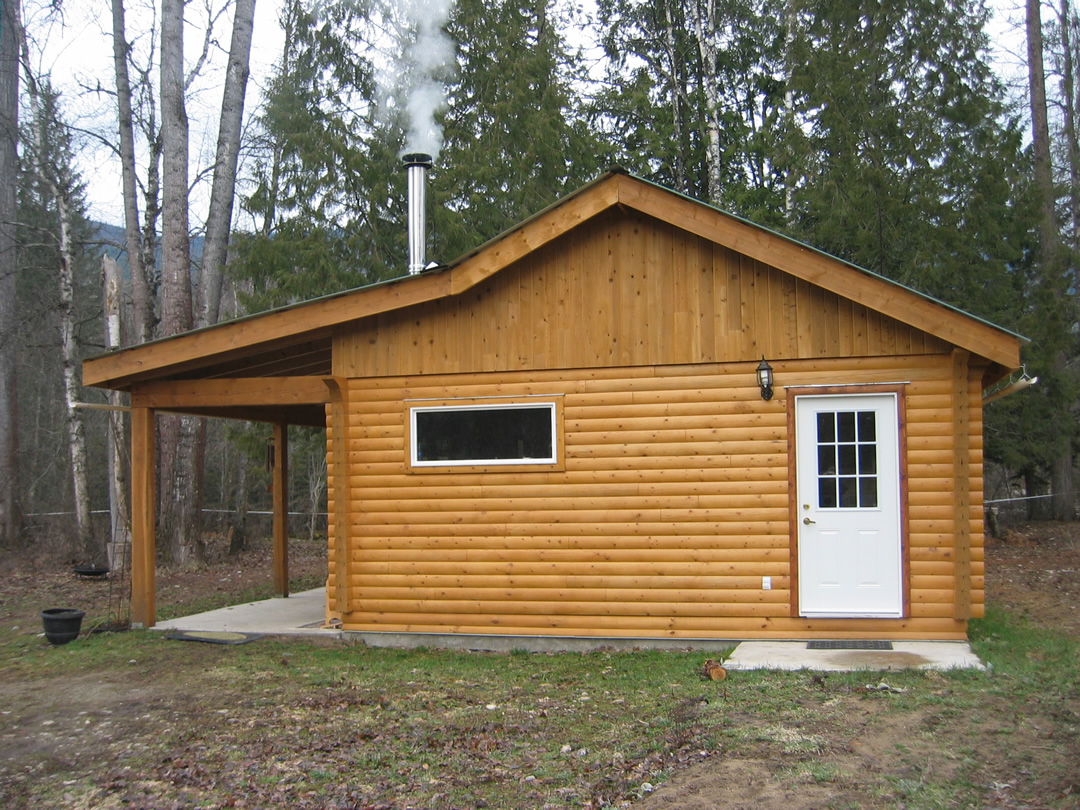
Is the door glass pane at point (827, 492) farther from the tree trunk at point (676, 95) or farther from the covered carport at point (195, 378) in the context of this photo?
the tree trunk at point (676, 95)

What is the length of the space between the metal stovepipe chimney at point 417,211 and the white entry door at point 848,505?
4.12 m

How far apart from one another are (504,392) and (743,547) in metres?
2.51

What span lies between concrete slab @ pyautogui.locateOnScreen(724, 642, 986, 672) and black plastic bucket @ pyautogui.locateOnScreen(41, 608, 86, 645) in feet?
20.2

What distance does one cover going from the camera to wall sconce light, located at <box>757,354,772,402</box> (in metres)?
8.23

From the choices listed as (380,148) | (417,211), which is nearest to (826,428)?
(417,211)

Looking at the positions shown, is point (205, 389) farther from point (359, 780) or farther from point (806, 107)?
point (806, 107)

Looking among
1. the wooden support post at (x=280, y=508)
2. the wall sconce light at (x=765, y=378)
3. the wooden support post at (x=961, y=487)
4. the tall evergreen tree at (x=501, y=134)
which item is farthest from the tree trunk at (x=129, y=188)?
the wooden support post at (x=961, y=487)

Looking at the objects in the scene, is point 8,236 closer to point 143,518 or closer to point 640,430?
point 143,518

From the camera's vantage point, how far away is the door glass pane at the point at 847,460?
8.18 m

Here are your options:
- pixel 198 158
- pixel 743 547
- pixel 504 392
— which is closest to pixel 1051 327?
pixel 743 547

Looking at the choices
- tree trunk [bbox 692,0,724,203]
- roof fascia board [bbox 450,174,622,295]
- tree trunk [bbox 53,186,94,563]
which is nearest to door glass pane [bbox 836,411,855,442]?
roof fascia board [bbox 450,174,622,295]

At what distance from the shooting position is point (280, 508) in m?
12.5

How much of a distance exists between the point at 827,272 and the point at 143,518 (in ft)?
22.5

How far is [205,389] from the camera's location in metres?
9.49
